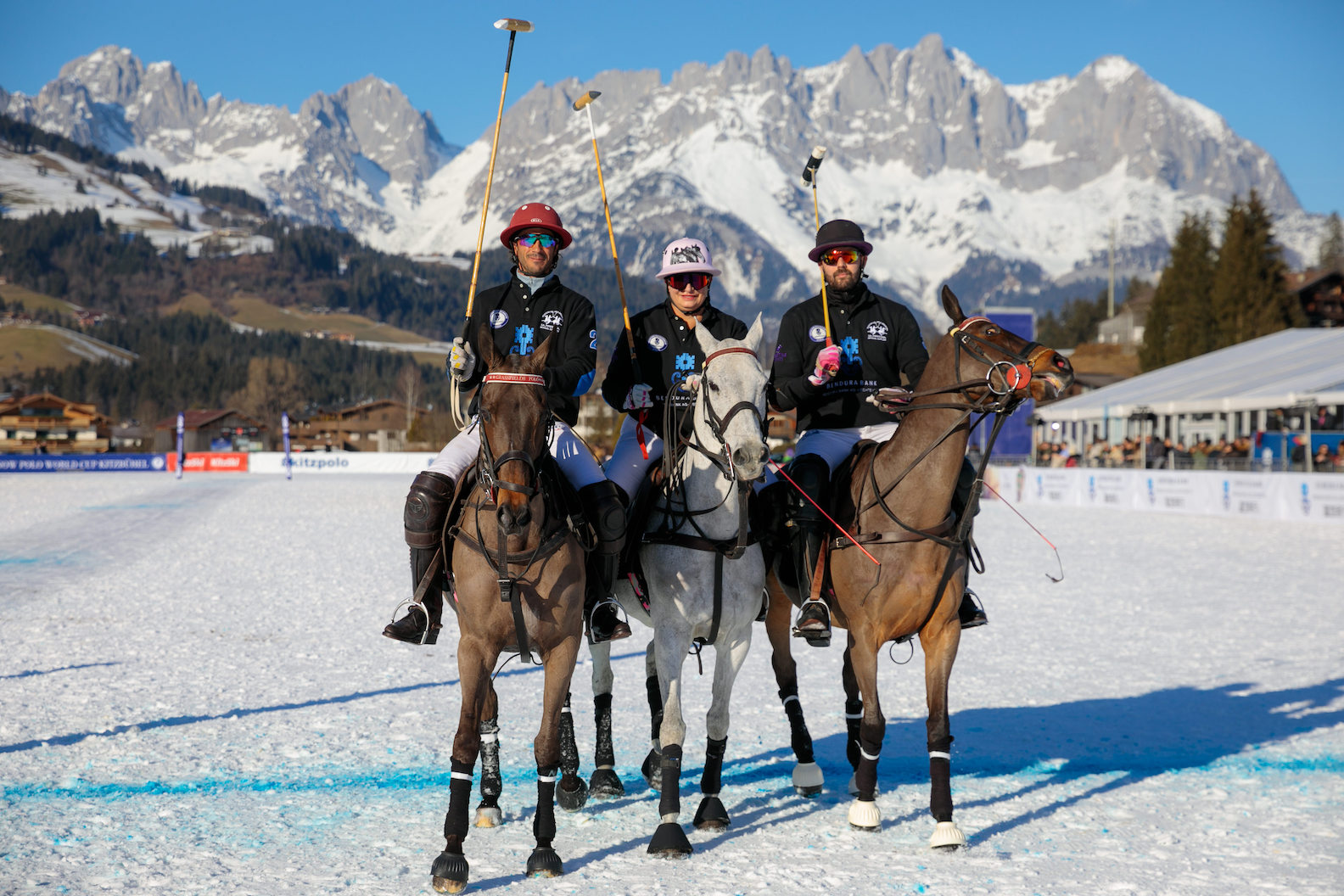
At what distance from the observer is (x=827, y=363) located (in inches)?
235

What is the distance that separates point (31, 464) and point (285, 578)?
5003 centimetres

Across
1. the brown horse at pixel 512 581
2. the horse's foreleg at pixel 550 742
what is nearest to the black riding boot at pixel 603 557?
the brown horse at pixel 512 581

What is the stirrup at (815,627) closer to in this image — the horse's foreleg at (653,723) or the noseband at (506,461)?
the horse's foreleg at (653,723)

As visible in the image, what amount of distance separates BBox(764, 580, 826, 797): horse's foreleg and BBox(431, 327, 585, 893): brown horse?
5.73 feet

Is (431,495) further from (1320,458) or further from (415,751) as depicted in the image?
(1320,458)

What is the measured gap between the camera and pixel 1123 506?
31.6 m

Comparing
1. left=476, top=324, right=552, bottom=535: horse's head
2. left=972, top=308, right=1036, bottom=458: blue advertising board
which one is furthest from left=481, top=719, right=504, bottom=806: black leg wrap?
left=972, top=308, right=1036, bottom=458: blue advertising board

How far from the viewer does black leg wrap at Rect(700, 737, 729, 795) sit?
19.7 ft

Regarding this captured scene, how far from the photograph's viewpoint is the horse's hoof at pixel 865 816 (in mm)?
5820

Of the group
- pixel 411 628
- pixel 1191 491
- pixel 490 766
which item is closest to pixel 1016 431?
pixel 1191 491

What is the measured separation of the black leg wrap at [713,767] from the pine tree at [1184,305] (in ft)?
220

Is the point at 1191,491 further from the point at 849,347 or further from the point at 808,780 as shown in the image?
the point at 808,780

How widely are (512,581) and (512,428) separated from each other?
75 centimetres

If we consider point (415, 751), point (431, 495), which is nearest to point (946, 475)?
point (431, 495)
